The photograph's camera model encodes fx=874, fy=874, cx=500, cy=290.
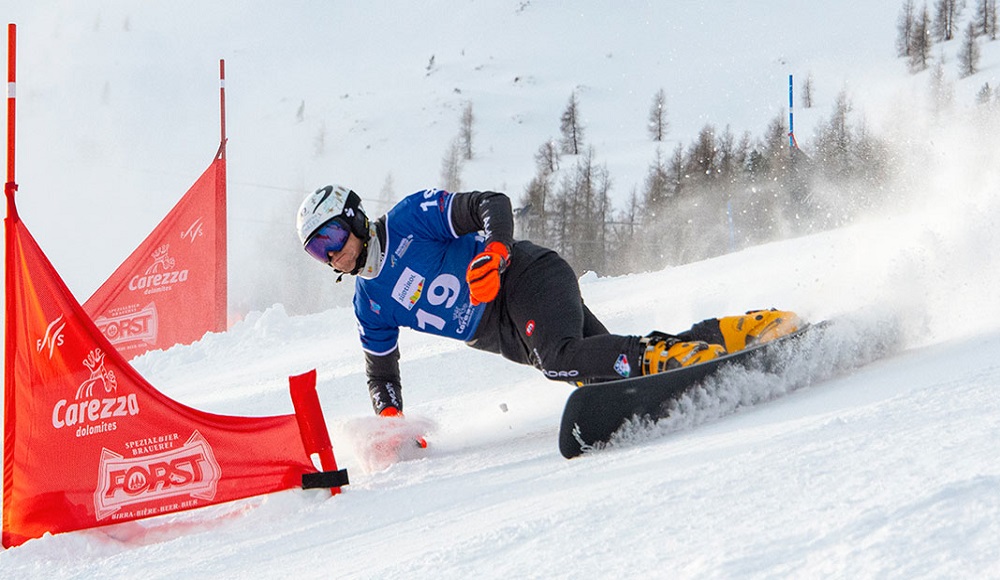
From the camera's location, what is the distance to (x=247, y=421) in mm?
2980

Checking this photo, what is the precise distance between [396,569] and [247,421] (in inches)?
58.9

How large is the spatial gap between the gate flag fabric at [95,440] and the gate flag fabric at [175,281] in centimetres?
520

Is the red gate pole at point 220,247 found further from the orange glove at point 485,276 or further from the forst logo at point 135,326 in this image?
the orange glove at point 485,276

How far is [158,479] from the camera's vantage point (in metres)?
2.94

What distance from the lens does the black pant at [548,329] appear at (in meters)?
2.97

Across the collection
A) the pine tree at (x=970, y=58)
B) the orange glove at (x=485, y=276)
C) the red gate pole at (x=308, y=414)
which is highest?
the pine tree at (x=970, y=58)

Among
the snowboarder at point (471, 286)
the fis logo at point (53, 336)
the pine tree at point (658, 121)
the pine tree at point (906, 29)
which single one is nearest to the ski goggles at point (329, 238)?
the snowboarder at point (471, 286)

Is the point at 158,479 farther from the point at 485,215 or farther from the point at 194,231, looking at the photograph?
the point at 194,231

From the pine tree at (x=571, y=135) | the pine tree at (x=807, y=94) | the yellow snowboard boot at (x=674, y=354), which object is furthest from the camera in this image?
the pine tree at (x=571, y=135)

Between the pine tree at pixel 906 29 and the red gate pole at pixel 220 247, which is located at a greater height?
the pine tree at pixel 906 29

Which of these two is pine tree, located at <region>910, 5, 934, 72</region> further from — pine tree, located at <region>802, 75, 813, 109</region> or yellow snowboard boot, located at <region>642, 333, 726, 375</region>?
yellow snowboard boot, located at <region>642, 333, 726, 375</region>

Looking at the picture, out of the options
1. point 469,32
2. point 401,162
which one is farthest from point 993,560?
point 469,32

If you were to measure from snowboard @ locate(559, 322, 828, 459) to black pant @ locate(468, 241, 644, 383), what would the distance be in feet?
0.91

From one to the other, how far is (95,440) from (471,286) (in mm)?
1416
